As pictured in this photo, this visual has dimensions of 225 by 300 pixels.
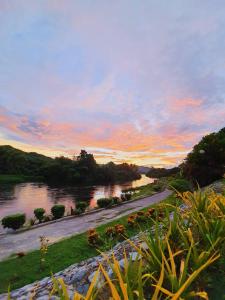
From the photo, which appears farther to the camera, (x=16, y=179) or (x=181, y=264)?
(x=16, y=179)

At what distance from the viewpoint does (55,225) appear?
13828mm

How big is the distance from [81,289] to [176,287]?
229 centimetres

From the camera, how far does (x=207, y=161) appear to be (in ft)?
68.8

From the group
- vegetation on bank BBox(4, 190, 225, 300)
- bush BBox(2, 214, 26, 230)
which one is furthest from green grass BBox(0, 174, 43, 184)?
vegetation on bank BBox(4, 190, 225, 300)

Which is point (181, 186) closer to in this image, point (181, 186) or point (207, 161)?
point (181, 186)

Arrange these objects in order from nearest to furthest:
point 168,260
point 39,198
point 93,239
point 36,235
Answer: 1. point 168,260
2. point 93,239
3. point 36,235
4. point 39,198

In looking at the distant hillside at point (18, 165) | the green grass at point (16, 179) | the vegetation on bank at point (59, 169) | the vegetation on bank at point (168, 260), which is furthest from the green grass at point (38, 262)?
the distant hillside at point (18, 165)

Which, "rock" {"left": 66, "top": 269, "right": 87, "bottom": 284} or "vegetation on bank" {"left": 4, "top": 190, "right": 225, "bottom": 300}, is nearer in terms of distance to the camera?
"vegetation on bank" {"left": 4, "top": 190, "right": 225, "bottom": 300}

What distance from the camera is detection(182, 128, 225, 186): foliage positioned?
20.5 m

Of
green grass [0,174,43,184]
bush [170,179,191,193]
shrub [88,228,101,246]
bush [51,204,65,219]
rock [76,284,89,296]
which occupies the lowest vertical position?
rock [76,284,89,296]

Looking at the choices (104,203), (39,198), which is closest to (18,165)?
(39,198)

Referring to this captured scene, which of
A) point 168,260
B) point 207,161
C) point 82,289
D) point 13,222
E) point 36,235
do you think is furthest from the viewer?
point 207,161

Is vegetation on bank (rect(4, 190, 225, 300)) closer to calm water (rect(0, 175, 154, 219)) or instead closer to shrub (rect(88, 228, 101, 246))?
shrub (rect(88, 228, 101, 246))

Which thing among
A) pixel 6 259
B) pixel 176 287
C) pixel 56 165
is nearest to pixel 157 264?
pixel 176 287
